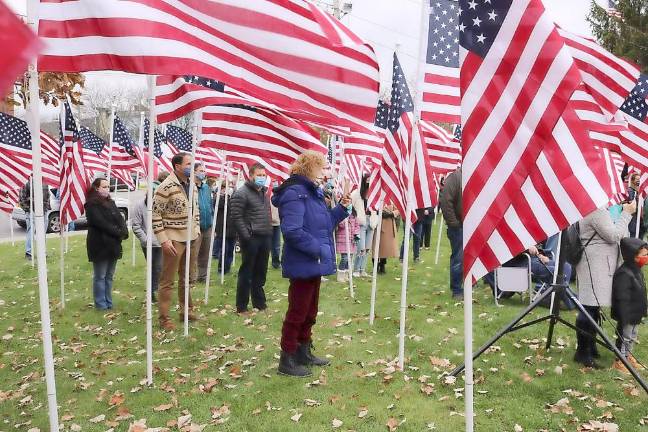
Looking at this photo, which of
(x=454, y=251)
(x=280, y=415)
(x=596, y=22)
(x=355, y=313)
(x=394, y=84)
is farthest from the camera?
(x=596, y=22)

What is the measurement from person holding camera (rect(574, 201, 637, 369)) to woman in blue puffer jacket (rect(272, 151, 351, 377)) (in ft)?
9.42

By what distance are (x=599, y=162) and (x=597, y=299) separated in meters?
2.92

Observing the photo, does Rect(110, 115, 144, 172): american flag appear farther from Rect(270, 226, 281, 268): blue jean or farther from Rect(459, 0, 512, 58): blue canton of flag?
Rect(459, 0, 512, 58): blue canton of flag

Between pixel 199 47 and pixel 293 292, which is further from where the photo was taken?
pixel 293 292

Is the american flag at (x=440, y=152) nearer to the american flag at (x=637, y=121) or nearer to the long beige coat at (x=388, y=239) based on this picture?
the long beige coat at (x=388, y=239)

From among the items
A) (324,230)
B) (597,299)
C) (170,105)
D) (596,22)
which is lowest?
(597,299)

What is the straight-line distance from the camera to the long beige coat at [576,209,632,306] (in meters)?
5.95

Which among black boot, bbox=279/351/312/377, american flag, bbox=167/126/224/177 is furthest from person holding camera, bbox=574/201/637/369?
american flag, bbox=167/126/224/177

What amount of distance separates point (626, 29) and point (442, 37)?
24626 mm

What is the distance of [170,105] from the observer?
21.1ft

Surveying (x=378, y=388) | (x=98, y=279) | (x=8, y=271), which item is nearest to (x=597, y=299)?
(x=378, y=388)

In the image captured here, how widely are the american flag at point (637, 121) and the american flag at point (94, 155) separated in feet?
39.2

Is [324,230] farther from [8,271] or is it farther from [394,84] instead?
[8,271]

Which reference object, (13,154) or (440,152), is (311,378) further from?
(13,154)
